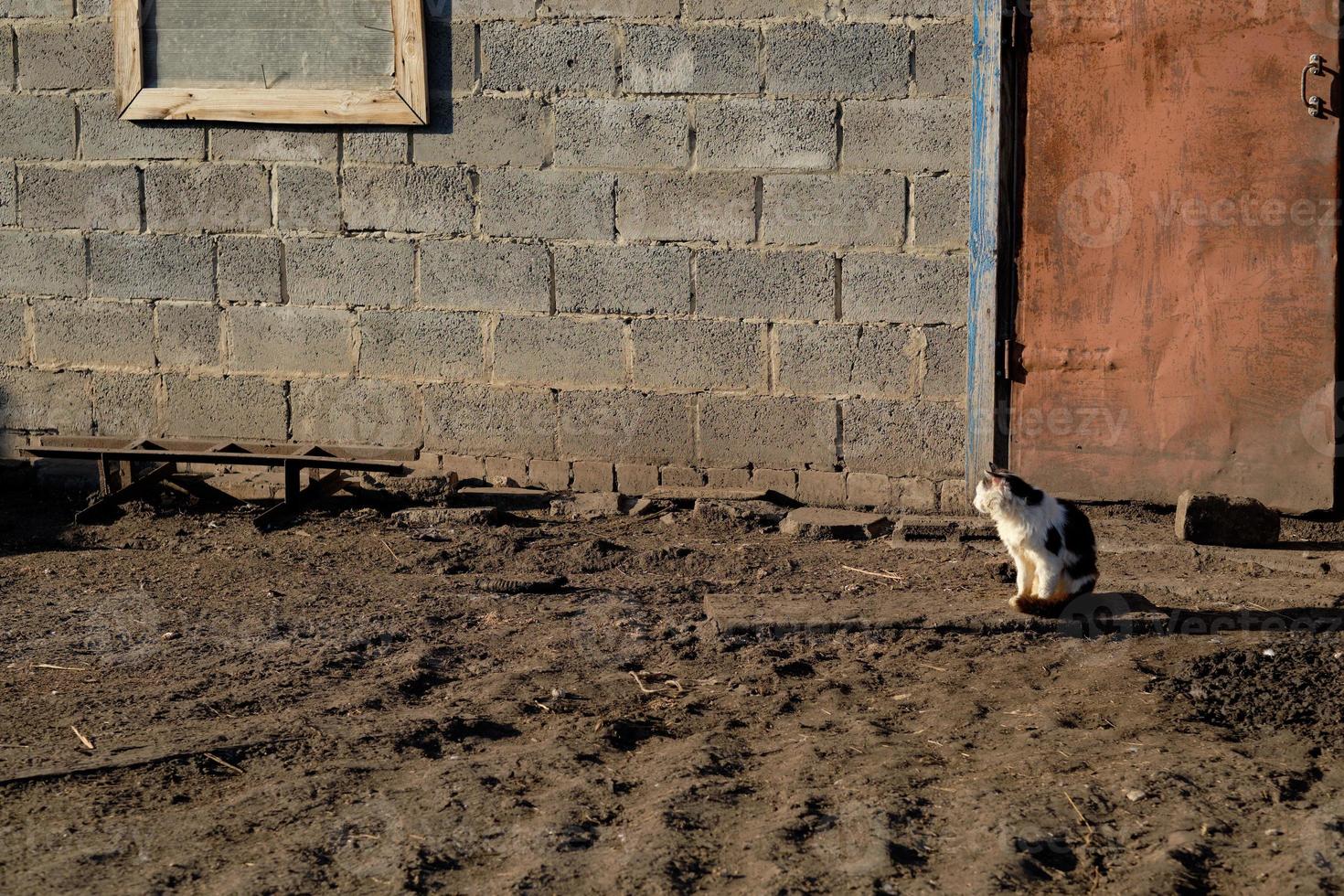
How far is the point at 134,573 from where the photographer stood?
620cm

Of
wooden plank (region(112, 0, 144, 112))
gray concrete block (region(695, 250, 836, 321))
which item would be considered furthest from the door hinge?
wooden plank (region(112, 0, 144, 112))

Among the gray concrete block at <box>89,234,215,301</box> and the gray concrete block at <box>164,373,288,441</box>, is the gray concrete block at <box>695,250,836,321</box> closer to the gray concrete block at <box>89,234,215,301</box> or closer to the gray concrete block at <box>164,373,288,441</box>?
the gray concrete block at <box>164,373,288,441</box>

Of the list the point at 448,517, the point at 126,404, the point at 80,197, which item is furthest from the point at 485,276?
the point at 80,197

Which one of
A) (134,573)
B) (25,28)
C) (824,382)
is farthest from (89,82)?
(824,382)

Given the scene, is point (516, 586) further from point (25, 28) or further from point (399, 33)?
point (25, 28)

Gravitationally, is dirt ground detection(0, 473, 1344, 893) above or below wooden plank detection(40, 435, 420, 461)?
below

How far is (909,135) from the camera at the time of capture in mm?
6680

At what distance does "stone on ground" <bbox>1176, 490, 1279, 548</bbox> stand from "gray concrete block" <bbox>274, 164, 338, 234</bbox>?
4.33 meters

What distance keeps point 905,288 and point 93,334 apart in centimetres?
428

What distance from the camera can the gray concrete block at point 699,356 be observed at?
6.98 meters

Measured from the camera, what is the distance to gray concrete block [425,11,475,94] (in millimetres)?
6988

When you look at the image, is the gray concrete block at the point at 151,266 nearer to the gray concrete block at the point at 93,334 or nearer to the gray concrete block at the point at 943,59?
the gray concrete block at the point at 93,334

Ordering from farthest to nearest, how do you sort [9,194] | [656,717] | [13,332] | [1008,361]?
[13,332] < [9,194] < [1008,361] < [656,717]

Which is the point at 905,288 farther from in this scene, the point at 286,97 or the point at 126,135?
the point at 126,135
